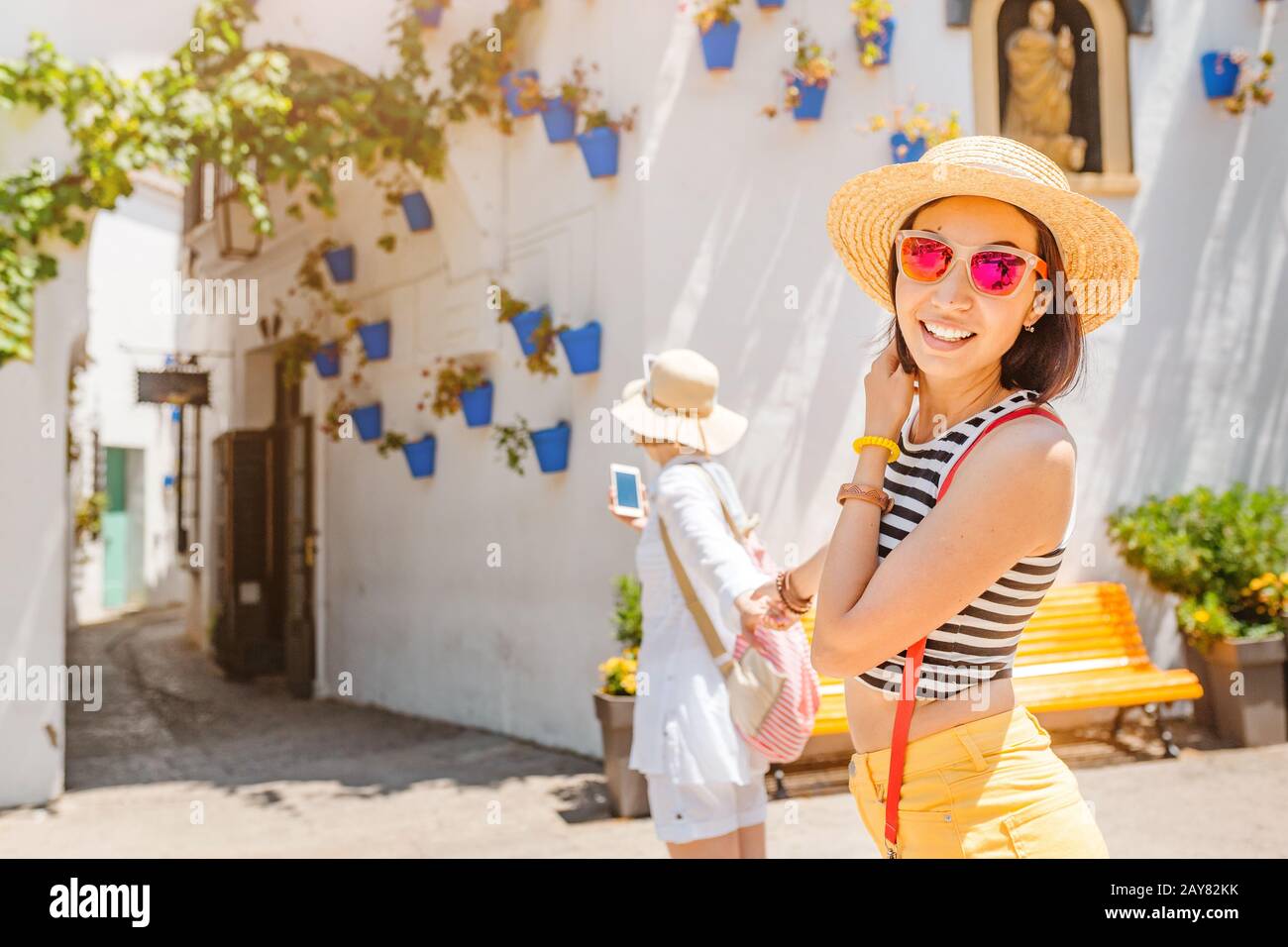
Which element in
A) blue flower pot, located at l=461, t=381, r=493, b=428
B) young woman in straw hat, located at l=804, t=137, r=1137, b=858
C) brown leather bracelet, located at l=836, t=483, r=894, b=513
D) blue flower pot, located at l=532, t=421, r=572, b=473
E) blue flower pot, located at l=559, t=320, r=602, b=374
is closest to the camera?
young woman in straw hat, located at l=804, t=137, r=1137, b=858

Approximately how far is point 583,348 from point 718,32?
1879mm

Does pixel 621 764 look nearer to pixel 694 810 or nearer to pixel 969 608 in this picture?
pixel 694 810

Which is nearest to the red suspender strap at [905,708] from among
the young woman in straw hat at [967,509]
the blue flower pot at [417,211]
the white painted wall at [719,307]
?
the young woman in straw hat at [967,509]

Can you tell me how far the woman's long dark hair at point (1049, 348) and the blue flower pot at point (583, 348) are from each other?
480 cm

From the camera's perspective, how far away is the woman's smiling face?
175 centimetres

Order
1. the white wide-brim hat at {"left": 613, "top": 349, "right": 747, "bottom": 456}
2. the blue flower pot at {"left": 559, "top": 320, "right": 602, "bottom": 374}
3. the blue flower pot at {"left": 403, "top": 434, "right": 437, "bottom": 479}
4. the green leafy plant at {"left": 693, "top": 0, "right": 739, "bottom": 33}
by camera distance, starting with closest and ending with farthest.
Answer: the white wide-brim hat at {"left": 613, "top": 349, "right": 747, "bottom": 456} < the green leafy plant at {"left": 693, "top": 0, "right": 739, "bottom": 33} < the blue flower pot at {"left": 559, "top": 320, "right": 602, "bottom": 374} < the blue flower pot at {"left": 403, "top": 434, "right": 437, "bottom": 479}

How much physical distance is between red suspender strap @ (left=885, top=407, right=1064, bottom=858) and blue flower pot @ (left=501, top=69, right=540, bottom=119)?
5.66 metres

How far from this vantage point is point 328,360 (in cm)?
934

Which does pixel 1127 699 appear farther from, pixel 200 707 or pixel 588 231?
pixel 200 707

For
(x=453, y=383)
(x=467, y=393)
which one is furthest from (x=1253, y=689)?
(x=453, y=383)

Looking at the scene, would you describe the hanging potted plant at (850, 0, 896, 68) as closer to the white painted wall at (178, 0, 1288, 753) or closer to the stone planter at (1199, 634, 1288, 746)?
the white painted wall at (178, 0, 1288, 753)

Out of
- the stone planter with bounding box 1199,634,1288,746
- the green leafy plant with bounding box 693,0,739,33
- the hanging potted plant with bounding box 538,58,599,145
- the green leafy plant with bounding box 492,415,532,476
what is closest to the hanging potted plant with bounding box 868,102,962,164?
the green leafy plant with bounding box 693,0,739,33

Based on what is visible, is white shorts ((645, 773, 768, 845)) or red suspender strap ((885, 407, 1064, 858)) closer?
red suspender strap ((885, 407, 1064, 858))

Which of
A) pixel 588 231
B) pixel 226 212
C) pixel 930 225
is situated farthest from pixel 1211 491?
pixel 226 212
